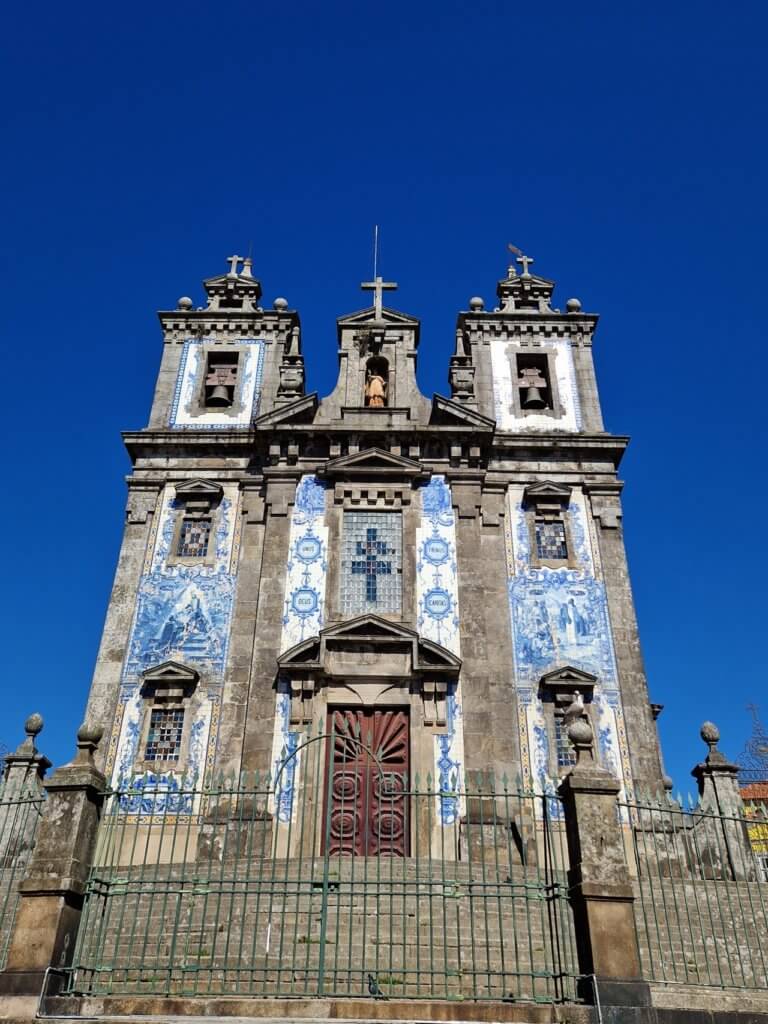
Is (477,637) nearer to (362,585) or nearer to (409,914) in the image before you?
(362,585)

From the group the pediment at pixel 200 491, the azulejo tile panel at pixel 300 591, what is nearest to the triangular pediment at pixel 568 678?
the azulejo tile panel at pixel 300 591

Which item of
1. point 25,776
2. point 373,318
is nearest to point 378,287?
point 373,318

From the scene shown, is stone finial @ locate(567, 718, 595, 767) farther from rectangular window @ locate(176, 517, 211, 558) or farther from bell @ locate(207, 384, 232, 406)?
bell @ locate(207, 384, 232, 406)

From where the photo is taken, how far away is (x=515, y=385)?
21.4 m

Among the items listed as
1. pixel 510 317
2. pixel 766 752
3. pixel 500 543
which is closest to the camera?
pixel 500 543

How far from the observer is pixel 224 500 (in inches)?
765

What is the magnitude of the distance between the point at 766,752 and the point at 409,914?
2276 cm

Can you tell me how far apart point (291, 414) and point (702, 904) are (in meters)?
12.3

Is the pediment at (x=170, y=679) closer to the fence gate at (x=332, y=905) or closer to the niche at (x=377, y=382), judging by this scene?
the fence gate at (x=332, y=905)

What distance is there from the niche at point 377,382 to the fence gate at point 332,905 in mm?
7763

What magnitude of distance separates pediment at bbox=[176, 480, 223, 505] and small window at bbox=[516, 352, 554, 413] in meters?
7.45

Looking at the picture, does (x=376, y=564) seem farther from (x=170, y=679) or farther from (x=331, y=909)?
(x=331, y=909)

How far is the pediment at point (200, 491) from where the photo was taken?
19.4 meters

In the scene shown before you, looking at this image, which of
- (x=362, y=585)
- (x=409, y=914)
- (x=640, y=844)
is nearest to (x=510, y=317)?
(x=362, y=585)
